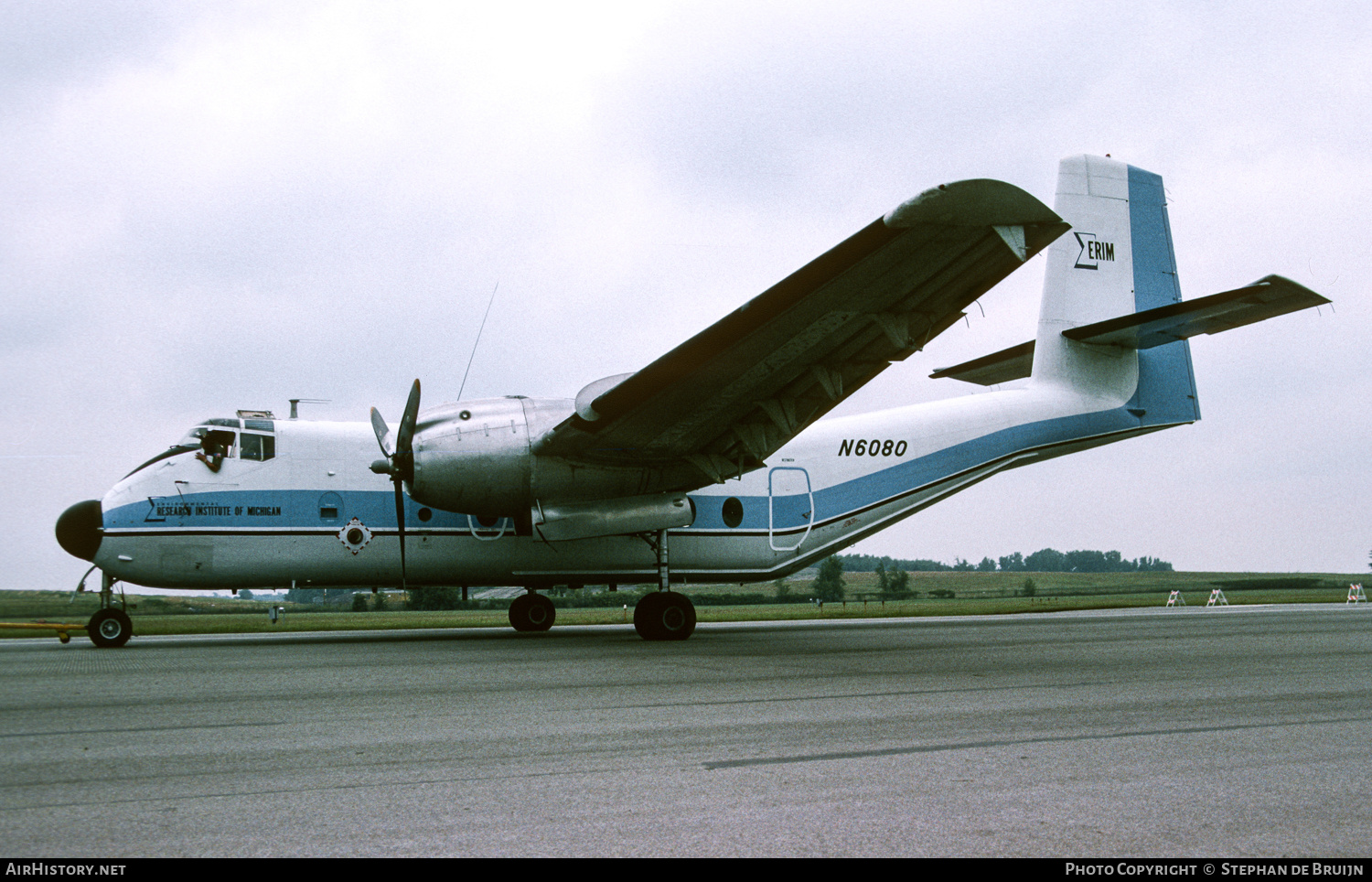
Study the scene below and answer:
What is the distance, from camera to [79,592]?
13430 millimetres

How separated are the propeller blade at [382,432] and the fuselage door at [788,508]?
664 cm

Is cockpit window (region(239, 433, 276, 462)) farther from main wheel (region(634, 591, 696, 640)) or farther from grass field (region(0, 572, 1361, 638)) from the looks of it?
main wheel (region(634, 591, 696, 640))

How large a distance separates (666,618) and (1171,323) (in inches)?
371

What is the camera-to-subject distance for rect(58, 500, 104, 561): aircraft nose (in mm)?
13195

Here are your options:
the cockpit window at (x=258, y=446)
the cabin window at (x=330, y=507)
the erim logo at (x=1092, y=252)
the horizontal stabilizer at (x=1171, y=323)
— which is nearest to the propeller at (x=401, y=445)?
the cabin window at (x=330, y=507)

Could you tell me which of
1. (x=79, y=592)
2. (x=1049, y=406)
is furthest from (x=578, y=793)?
(x=1049, y=406)

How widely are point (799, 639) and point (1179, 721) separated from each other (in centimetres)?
813

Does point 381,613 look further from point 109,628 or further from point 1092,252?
point 1092,252

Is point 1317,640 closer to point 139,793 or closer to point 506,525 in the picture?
point 506,525

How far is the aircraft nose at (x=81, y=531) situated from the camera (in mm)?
13195

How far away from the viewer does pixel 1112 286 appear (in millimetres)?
18609

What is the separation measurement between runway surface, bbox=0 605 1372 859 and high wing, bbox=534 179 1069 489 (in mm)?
3450

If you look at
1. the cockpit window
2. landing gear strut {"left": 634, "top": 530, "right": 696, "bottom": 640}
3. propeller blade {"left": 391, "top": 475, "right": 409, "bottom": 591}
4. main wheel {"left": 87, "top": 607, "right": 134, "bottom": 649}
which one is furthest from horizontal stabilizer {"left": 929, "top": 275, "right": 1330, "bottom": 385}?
main wheel {"left": 87, "top": 607, "right": 134, "bottom": 649}

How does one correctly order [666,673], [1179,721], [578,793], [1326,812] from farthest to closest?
[666,673] < [1179,721] < [578,793] < [1326,812]
